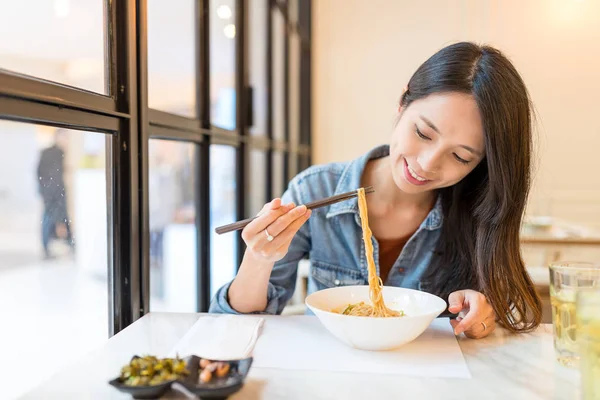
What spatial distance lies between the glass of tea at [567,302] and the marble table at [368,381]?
3 centimetres

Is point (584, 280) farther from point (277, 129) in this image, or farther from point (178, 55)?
point (277, 129)

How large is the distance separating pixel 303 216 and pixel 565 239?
7.30 ft

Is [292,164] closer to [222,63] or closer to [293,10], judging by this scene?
[293,10]

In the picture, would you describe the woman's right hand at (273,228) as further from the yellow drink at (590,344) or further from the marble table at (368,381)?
the yellow drink at (590,344)

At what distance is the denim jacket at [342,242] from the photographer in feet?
4.84

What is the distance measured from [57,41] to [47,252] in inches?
17.5

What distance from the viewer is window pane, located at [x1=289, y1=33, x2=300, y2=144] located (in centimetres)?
405

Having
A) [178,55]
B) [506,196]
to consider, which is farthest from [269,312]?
[178,55]

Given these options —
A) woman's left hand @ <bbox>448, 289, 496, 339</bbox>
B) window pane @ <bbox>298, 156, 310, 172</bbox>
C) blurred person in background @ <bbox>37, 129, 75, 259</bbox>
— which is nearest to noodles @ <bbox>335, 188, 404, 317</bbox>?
woman's left hand @ <bbox>448, 289, 496, 339</bbox>

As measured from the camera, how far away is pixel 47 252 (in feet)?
3.77

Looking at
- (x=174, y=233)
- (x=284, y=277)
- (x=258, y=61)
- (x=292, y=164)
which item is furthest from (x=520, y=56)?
(x=284, y=277)

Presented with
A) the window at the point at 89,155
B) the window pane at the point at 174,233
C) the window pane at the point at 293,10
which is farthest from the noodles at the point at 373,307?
the window pane at the point at 293,10

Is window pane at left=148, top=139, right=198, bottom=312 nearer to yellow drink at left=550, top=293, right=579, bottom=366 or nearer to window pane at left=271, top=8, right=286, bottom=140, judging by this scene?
window pane at left=271, top=8, right=286, bottom=140

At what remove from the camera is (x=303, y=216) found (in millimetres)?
→ 1074
